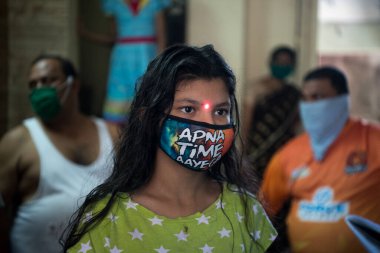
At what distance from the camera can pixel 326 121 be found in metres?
3.69

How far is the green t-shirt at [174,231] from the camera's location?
192cm

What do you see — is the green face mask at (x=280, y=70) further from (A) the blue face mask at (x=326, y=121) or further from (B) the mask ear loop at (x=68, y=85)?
(B) the mask ear loop at (x=68, y=85)

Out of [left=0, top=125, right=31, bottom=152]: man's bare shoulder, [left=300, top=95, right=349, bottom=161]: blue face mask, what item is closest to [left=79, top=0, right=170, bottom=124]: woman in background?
[left=0, top=125, right=31, bottom=152]: man's bare shoulder

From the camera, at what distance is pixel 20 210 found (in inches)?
132

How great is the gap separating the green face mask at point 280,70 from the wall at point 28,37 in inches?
74.4

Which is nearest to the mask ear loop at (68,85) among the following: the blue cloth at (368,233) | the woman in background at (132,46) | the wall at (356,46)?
the woman in background at (132,46)

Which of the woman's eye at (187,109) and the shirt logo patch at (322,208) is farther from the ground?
the woman's eye at (187,109)

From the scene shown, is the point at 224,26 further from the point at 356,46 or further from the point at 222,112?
the point at 222,112

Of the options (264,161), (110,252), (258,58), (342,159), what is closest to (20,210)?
(110,252)

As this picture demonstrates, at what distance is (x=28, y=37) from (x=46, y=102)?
1.87 metres

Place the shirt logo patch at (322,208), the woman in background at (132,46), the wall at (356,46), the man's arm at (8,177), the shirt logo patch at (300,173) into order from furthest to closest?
the wall at (356,46), the woman in background at (132,46), the shirt logo patch at (300,173), the shirt logo patch at (322,208), the man's arm at (8,177)

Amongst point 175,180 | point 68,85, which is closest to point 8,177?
point 68,85

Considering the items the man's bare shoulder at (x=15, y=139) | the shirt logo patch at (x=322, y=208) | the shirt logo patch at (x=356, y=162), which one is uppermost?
the man's bare shoulder at (x=15, y=139)

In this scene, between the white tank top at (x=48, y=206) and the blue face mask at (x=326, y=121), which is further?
the blue face mask at (x=326, y=121)
